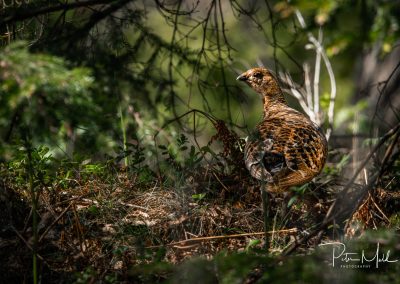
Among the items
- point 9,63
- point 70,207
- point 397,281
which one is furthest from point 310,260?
point 70,207

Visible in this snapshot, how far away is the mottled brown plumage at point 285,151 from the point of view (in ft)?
16.9

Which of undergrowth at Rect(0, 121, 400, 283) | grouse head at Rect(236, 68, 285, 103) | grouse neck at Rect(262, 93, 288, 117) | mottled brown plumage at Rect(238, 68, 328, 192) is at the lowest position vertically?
undergrowth at Rect(0, 121, 400, 283)

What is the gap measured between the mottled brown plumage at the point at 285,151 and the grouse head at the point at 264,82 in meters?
0.55

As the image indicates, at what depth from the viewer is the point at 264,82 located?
703 cm

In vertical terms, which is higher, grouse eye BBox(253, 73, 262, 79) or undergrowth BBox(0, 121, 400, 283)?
grouse eye BBox(253, 73, 262, 79)

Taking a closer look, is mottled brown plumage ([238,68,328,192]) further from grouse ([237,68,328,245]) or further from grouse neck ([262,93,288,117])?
grouse neck ([262,93,288,117])

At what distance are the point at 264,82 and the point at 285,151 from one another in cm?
182

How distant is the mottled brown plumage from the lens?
16.9 feet

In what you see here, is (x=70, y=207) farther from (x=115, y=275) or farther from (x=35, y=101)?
(x=35, y=101)

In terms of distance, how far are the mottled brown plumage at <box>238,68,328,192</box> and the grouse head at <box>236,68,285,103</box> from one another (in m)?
0.55

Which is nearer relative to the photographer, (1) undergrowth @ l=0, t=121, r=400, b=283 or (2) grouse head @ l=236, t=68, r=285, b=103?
(1) undergrowth @ l=0, t=121, r=400, b=283

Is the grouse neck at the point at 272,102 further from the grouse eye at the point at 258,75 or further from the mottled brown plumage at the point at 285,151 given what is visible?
the mottled brown plumage at the point at 285,151

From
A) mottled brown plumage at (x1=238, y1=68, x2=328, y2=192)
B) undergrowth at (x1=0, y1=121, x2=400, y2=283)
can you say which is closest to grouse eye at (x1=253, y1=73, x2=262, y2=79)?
mottled brown plumage at (x1=238, y1=68, x2=328, y2=192)

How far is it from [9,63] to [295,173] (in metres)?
3.03
